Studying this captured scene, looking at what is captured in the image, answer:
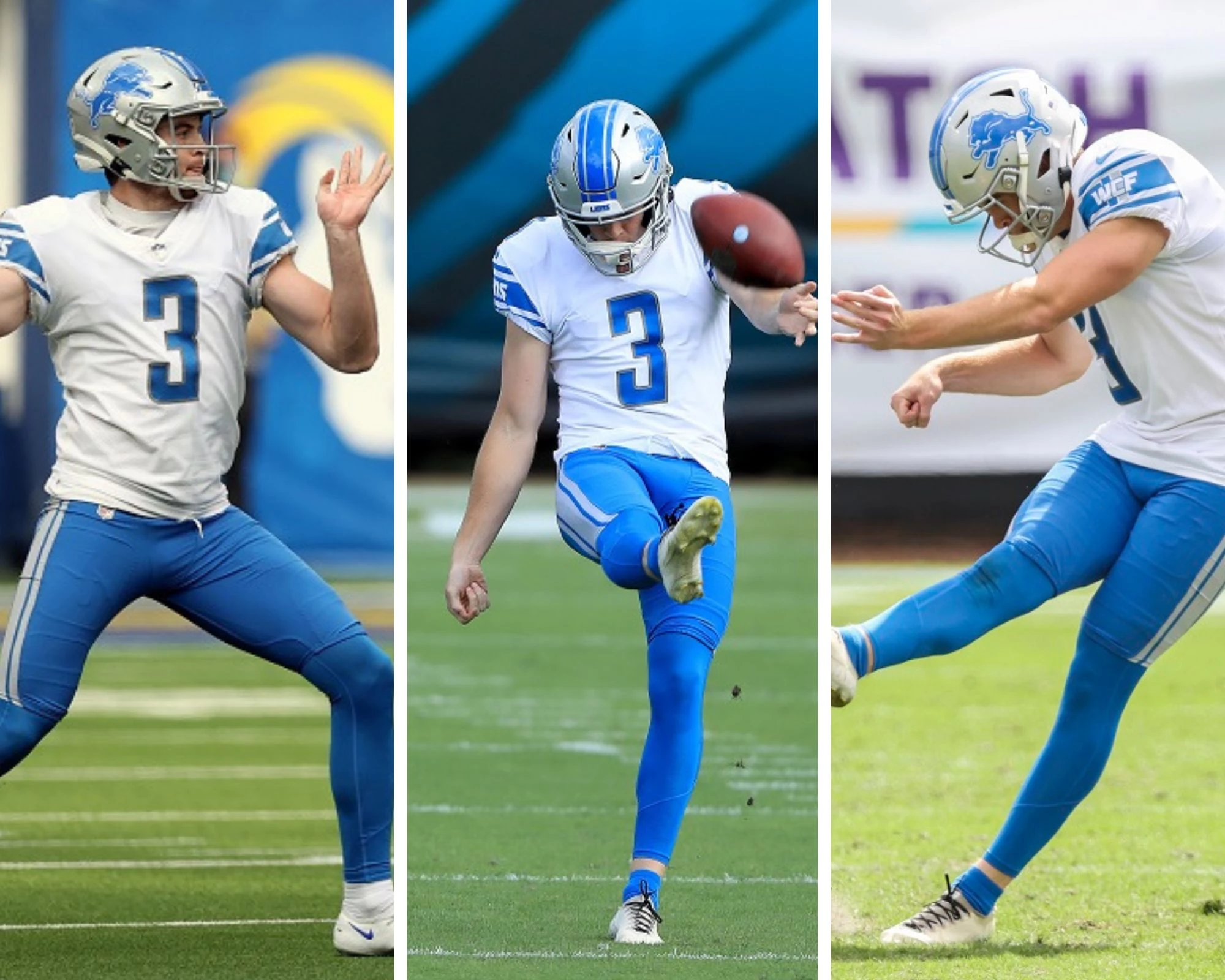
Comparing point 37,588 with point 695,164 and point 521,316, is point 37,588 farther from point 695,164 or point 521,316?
point 695,164

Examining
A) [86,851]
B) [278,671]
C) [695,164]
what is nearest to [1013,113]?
[86,851]

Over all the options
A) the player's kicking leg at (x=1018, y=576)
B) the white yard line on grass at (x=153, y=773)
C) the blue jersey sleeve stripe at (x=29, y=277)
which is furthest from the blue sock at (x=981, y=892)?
the white yard line on grass at (x=153, y=773)

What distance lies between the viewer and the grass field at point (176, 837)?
13.1 ft

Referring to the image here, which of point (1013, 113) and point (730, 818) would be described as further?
point (730, 818)

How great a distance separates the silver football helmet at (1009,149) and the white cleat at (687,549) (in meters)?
0.65

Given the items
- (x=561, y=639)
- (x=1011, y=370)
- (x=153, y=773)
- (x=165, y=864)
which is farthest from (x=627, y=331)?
(x=561, y=639)

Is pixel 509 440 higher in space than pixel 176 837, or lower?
higher

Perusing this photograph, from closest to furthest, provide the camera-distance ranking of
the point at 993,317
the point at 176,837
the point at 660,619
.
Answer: the point at 993,317
the point at 660,619
the point at 176,837

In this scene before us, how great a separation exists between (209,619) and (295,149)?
27.7 ft

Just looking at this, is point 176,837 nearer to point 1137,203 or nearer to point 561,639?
point 1137,203

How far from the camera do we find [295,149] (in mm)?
11992

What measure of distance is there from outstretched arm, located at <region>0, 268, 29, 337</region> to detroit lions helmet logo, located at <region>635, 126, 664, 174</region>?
1.03 meters

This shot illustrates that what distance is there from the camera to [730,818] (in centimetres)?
537

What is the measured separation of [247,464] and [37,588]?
8910 millimetres
